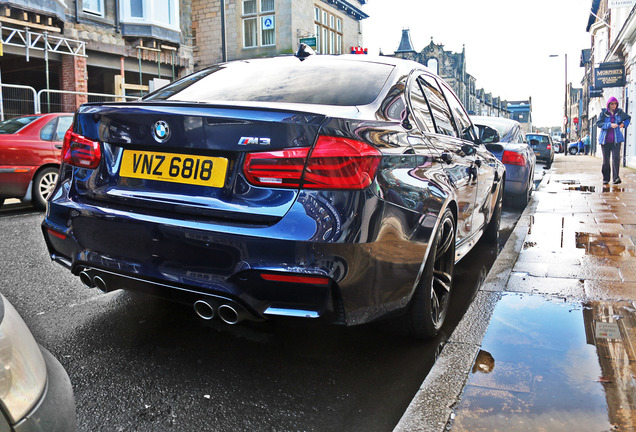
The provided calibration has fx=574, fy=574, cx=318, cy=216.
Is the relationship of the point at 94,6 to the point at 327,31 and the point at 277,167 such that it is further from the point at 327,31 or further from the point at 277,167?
the point at 277,167

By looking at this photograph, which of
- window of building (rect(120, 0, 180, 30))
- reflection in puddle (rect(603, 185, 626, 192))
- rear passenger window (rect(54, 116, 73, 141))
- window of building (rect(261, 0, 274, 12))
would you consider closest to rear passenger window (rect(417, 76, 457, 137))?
rear passenger window (rect(54, 116, 73, 141))

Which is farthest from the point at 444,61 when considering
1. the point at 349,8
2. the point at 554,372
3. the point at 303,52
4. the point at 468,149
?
the point at 554,372

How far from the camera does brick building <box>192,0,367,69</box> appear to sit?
2928cm

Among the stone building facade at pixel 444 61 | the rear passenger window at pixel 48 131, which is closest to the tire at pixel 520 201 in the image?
the rear passenger window at pixel 48 131

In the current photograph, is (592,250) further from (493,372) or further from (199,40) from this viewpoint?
(199,40)

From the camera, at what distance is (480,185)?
4574 mm

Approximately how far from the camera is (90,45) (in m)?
20.8

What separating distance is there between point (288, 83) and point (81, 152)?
116 cm

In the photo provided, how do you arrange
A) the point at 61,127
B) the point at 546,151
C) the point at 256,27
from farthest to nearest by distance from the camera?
the point at 256,27 < the point at 546,151 < the point at 61,127

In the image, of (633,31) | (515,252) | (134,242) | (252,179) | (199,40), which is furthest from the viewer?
(199,40)

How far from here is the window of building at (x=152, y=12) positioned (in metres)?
22.3

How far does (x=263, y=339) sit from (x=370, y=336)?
24.9 inches

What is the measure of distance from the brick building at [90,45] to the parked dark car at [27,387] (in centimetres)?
1628

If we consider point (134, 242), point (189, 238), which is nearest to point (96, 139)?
point (134, 242)
